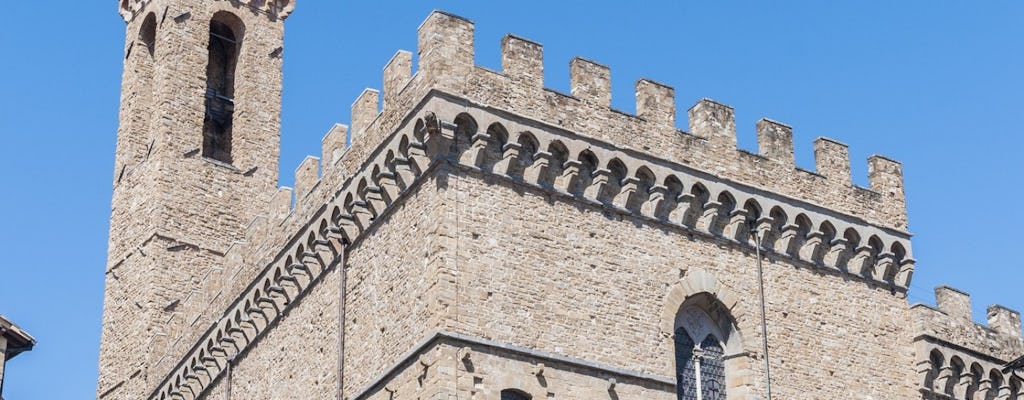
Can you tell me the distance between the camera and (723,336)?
92.8ft

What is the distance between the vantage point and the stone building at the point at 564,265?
26078 millimetres

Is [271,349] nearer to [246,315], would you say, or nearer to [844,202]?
[246,315]

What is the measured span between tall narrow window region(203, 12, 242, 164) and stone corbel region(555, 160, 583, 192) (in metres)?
15.0

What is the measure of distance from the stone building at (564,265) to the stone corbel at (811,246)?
1.0 inches

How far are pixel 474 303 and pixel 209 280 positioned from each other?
416 inches

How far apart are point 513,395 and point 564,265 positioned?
7.62ft

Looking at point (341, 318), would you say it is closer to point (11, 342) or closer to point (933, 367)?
point (11, 342)

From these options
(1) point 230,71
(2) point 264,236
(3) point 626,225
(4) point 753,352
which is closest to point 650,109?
(3) point 626,225

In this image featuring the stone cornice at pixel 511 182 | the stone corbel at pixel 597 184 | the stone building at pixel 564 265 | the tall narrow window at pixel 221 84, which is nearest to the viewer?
the stone building at pixel 564 265

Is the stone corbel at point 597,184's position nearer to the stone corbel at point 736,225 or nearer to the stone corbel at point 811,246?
the stone corbel at point 736,225

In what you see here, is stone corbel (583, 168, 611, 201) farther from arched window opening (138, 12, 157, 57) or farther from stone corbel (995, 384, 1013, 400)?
arched window opening (138, 12, 157, 57)

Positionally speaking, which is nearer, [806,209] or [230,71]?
[806,209]

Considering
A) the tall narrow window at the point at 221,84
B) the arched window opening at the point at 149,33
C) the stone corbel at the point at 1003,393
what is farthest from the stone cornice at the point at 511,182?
the arched window opening at the point at 149,33

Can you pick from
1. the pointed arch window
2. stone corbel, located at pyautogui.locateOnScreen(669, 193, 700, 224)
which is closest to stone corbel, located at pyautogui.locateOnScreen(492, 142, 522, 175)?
stone corbel, located at pyautogui.locateOnScreen(669, 193, 700, 224)
